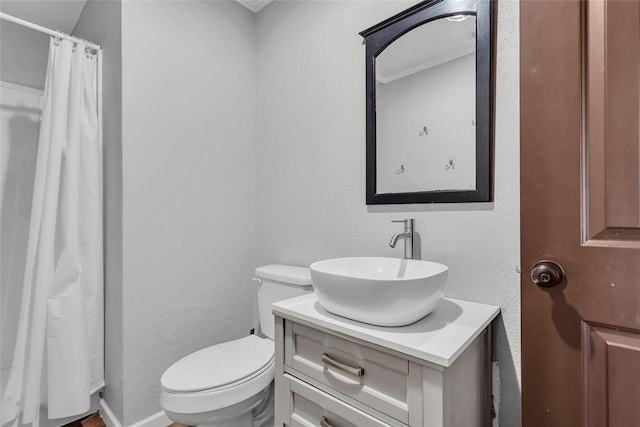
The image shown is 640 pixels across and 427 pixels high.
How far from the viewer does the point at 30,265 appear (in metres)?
1.38

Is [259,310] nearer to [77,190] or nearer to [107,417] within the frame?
[107,417]

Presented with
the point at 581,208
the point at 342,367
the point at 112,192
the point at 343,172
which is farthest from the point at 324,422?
the point at 112,192

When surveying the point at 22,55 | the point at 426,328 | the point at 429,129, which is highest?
the point at 22,55

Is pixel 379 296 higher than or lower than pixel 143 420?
higher

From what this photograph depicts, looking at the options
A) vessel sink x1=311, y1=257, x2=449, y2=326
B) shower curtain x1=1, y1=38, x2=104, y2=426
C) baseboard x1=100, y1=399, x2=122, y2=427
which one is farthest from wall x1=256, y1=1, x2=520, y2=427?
baseboard x1=100, y1=399, x2=122, y2=427

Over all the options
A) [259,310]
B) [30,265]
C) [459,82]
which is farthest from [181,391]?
[459,82]

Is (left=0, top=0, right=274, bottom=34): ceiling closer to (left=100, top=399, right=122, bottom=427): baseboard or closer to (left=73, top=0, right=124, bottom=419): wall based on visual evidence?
(left=73, top=0, right=124, bottom=419): wall

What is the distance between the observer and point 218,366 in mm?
1308

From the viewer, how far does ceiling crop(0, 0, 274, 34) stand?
70.1 inches

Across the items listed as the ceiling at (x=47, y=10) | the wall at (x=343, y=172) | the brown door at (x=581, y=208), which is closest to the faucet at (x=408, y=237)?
the wall at (x=343, y=172)

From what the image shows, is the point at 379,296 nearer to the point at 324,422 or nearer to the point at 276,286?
the point at 324,422

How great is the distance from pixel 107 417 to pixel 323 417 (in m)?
1.35

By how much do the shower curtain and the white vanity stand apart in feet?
3.54

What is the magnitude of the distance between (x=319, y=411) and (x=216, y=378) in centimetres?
51
